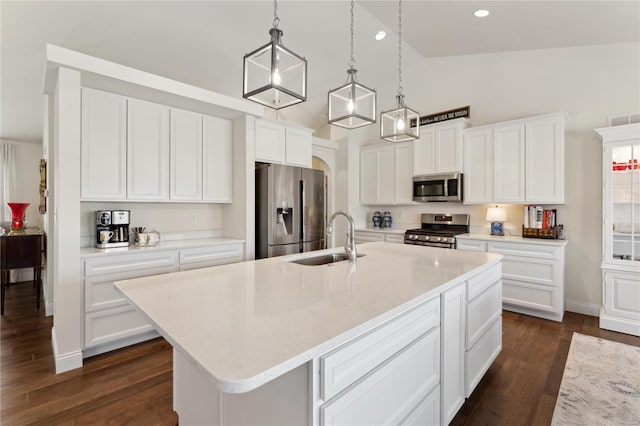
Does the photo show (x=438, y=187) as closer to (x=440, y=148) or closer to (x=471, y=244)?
(x=440, y=148)

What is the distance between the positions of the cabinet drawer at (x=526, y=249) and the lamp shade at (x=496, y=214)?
0.54 meters

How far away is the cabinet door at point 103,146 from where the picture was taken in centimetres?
274

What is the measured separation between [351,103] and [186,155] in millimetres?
2157

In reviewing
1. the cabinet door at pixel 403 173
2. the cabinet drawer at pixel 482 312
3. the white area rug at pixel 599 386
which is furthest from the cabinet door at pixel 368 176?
the white area rug at pixel 599 386

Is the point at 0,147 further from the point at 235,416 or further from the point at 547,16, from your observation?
the point at 547,16

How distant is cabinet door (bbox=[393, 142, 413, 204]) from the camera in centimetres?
501

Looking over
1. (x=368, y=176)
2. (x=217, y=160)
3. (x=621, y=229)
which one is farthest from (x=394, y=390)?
(x=368, y=176)

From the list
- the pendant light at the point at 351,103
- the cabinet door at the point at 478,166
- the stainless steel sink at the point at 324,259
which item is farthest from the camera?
the cabinet door at the point at 478,166

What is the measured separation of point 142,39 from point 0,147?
4114 mm

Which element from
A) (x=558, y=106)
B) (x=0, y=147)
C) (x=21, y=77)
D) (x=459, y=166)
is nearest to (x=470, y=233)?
(x=459, y=166)

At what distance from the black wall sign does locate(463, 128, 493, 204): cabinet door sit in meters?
0.38

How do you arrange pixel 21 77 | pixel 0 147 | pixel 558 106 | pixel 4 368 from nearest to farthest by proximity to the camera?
pixel 4 368 < pixel 21 77 < pixel 558 106 < pixel 0 147

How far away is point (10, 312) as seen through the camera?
362 cm

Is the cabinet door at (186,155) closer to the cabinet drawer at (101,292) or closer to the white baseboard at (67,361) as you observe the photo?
the cabinet drawer at (101,292)
